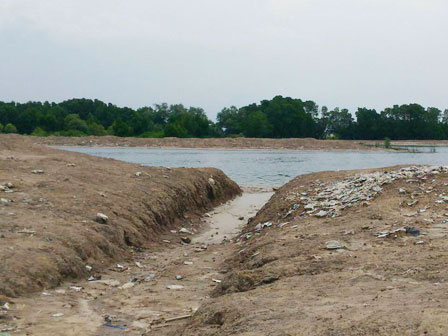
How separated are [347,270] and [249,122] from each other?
8483cm

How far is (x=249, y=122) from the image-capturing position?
9062 cm

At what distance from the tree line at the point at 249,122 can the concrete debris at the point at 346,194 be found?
228ft

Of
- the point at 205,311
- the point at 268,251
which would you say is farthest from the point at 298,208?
the point at 205,311

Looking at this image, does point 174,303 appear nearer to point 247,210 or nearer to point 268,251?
point 268,251

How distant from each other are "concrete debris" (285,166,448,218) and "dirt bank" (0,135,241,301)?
9.98 feet

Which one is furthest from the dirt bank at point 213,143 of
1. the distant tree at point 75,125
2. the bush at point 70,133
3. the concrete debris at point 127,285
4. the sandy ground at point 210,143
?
the concrete debris at point 127,285

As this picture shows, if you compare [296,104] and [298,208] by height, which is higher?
[296,104]

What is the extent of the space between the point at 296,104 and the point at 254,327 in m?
96.0

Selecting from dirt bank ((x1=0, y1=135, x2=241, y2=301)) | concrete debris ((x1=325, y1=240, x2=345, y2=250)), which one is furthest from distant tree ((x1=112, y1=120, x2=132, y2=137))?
concrete debris ((x1=325, y1=240, x2=345, y2=250))

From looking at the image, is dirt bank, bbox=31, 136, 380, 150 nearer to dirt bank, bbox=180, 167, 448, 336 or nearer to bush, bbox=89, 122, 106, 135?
bush, bbox=89, 122, 106, 135

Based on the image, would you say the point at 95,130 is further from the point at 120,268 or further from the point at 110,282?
the point at 110,282

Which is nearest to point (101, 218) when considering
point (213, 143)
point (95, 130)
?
point (213, 143)

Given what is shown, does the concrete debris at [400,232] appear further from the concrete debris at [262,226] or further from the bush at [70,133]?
the bush at [70,133]

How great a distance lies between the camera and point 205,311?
18.1ft
